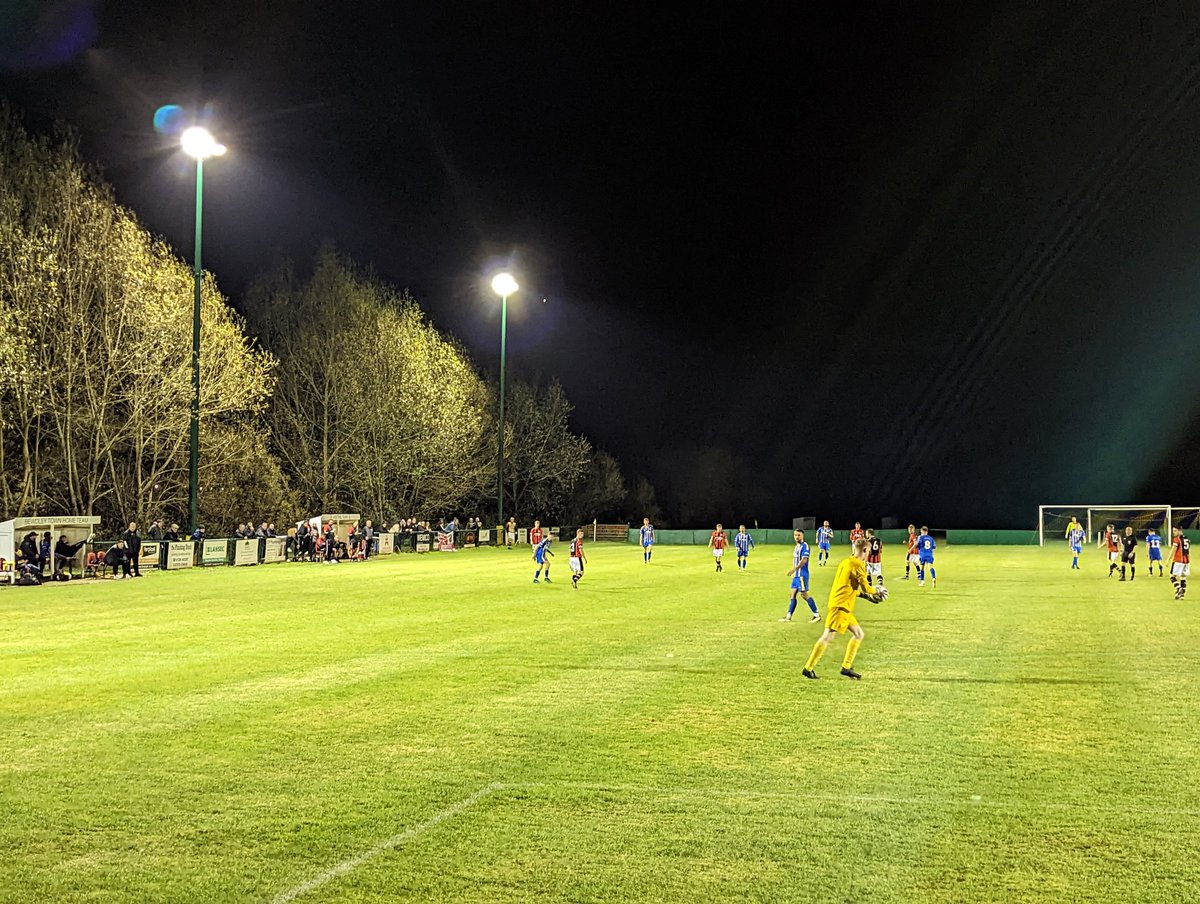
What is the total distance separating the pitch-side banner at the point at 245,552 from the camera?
4345 cm

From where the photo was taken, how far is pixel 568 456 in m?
93.6

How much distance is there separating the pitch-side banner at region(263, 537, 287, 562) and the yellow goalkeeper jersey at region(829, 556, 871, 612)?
3575 cm

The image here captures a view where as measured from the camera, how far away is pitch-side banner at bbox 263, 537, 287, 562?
151 ft

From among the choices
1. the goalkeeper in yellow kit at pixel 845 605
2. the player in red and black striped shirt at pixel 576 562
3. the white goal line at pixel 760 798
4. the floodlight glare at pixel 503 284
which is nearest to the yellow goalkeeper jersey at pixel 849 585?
the goalkeeper in yellow kit at pixel 845 605

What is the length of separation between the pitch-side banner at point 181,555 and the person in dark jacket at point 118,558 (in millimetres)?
3064

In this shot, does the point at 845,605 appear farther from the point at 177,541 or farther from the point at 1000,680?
the point at 177,541

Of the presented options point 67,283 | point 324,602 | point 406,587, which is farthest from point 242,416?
point 324,602

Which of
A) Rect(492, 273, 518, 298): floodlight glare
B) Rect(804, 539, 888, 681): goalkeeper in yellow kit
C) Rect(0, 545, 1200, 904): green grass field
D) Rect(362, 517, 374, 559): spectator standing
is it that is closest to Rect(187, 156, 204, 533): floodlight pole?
Rect(362, 517, 374, 559): spectator standing

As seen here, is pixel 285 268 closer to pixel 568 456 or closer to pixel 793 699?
pixel 568 456

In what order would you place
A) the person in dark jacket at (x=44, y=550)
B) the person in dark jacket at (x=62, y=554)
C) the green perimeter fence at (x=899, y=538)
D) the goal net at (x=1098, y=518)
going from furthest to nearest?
the green perimeter fence at (x=899, y=538), the goal net at (x=1098, y=518), the person in dark jacket at (x=62, y=554), the person in dark jacket at (x=44, y=550)

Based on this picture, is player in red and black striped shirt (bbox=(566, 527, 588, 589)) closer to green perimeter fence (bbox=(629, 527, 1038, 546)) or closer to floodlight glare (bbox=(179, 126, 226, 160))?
floodlight glare (bbox=(179, 126, 226, 160))

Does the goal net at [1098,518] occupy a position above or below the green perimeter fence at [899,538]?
above

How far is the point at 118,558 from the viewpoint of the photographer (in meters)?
36.2

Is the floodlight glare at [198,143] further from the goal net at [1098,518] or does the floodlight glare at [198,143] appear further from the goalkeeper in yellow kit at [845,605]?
the goal net at [1098,518]
